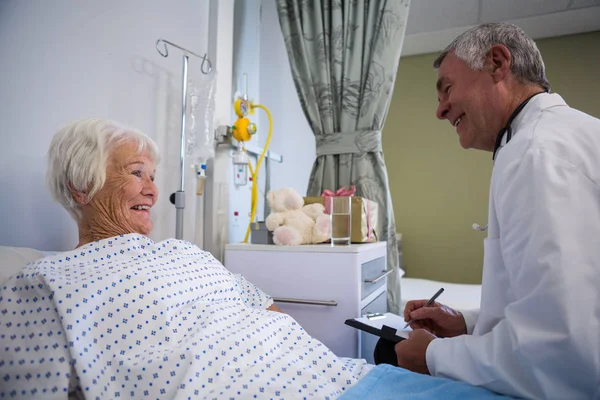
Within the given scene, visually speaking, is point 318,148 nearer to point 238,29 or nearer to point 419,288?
point 238,29

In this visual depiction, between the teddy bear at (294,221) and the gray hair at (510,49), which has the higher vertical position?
the gray hair at (510,49)

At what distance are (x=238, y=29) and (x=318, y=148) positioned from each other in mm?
786

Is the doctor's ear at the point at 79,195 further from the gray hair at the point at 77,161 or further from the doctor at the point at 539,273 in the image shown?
the doctor at the point at 539,273

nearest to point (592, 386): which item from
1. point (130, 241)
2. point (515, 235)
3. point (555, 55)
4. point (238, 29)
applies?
point (515, 235)

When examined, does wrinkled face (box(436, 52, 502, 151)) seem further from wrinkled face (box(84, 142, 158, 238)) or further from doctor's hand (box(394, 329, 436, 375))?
wrinkled face (box(84, 142, 158, 238))

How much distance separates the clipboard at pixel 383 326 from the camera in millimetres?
990

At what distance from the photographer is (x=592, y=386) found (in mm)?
609

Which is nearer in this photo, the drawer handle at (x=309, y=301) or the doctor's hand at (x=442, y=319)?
the doctor's hand at (x=442, y=319)

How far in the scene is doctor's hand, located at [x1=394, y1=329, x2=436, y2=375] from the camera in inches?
33.4

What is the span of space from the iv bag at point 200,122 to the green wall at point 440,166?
234 centimetres

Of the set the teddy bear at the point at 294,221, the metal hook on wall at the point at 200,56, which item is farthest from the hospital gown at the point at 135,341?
the metal hook on wall at the point at 200,56

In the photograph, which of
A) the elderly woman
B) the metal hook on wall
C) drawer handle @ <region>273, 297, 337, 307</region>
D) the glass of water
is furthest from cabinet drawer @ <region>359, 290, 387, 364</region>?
the metal hook on wall

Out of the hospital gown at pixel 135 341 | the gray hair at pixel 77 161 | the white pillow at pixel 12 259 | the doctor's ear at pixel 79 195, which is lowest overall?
the hospital gown at pixel 135 341

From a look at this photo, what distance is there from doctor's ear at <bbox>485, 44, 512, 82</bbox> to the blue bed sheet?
74 cm
